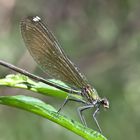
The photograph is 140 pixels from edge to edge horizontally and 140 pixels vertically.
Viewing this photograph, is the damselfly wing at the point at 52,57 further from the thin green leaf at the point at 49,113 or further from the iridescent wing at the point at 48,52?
the thin green leaf at the point at 49,113

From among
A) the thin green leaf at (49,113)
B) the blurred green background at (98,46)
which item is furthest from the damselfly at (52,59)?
the blurred green background at (98,46)

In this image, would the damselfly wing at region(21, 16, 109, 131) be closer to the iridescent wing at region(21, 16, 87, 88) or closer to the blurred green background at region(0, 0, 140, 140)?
the iridescent wing at region(21, 16, 87, 88)

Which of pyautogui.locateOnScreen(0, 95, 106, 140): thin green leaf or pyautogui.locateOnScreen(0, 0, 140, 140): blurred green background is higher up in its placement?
pyautogui.locateOnScreen(0, 0, 140, 140): blurred green background

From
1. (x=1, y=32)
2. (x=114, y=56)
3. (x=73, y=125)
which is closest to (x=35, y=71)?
(x=1, y=32)

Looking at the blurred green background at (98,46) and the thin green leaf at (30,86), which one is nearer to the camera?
the thin green leaf at (30,86)

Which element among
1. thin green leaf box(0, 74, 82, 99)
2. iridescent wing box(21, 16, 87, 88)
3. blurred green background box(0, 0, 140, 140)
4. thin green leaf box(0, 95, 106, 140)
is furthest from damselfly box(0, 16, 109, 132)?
blurred green background box(0, 0, 140, 140)

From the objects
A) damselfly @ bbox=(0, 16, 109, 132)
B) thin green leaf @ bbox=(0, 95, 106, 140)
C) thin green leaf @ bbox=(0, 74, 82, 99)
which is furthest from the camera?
damselfly @ bbox=(0, 16, 109, 132)

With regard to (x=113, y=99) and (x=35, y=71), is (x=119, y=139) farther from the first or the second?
(x=35, y=71)
